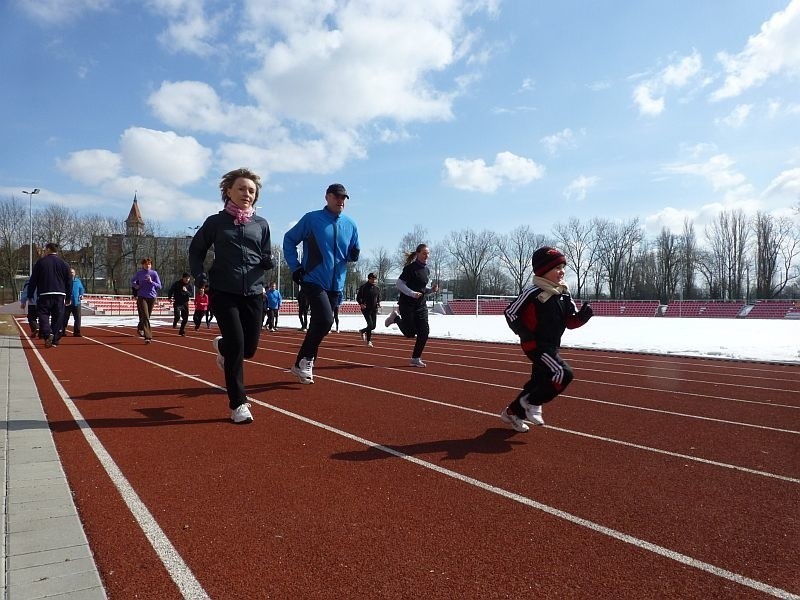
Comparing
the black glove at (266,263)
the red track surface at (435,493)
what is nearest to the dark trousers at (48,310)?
the red track surface at (435,493)

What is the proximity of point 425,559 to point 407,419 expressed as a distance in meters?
2.50

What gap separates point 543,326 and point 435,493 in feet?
5.86

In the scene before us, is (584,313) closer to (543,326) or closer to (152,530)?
(543,326)

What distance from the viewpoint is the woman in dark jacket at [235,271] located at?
434cm

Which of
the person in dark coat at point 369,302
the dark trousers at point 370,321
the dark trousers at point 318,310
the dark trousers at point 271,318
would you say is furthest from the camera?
the dark trousers at point 271,318

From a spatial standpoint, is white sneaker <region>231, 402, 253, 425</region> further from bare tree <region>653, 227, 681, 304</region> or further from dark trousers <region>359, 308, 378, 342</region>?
bare tree <region>653, 227, 681, 304</region>

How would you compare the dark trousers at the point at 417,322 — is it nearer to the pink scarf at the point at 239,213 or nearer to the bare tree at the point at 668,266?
the pink scarf at the point at 239,213

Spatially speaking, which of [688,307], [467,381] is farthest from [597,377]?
[688,307]

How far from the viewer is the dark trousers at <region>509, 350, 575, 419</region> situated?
13.3ft

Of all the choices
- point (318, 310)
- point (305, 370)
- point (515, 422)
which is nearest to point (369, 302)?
point (305, 370)

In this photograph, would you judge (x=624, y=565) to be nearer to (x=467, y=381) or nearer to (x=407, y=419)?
(x=407, y=419)

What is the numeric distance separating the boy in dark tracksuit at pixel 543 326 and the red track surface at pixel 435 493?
29 centimetres

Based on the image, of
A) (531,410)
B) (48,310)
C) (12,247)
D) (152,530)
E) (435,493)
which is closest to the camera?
(152,530)

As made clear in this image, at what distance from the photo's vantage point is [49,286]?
970 cm
